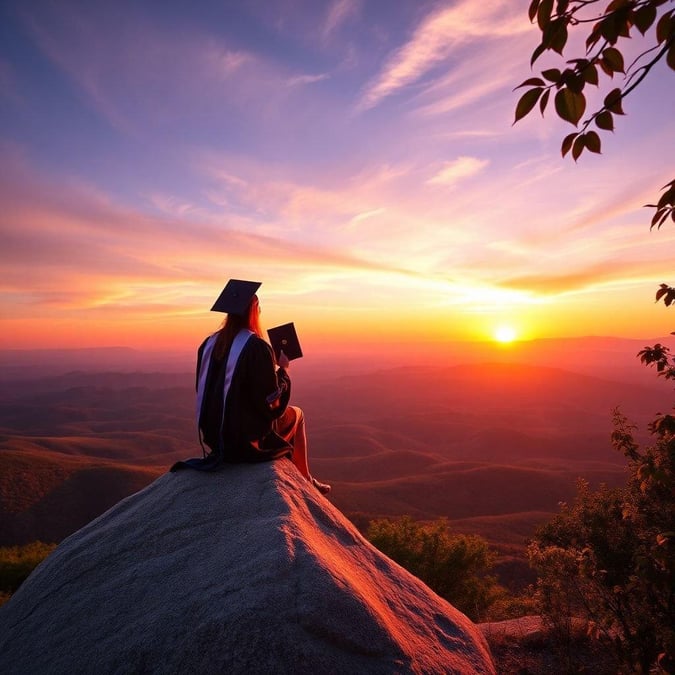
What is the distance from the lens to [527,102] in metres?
1.63

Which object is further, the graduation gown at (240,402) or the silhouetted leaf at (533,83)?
the graduation gown at (240,402)

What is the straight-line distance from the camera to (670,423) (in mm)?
3145

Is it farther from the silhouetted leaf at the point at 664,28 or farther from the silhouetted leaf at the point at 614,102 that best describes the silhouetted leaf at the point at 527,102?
the silhouetted leaf at the point at 664,28

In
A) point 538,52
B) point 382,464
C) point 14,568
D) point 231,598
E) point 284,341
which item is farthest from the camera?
point 382,464

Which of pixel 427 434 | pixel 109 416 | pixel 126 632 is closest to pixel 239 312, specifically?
pixel 126 632

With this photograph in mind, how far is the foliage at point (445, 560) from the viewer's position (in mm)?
19953

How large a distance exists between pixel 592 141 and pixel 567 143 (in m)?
0.09

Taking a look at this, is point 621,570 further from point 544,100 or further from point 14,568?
point 14,568

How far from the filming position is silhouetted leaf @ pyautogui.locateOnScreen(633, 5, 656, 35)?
1538 mm

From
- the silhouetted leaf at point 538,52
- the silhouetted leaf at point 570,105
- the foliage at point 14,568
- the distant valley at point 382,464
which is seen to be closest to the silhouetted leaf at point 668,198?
the silhouetted leaf at point 570,105

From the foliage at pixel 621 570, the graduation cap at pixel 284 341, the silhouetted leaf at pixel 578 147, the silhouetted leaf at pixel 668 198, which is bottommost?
the foliage at pixel 621 570

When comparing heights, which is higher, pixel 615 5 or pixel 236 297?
pixel 615 5

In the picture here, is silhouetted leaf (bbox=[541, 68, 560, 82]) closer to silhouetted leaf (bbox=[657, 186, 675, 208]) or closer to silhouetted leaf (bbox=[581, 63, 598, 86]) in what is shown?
silhouetted leaf (bbox=[581, 63, 598, 86])

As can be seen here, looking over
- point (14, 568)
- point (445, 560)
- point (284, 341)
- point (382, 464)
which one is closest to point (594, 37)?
point (284, 341)
